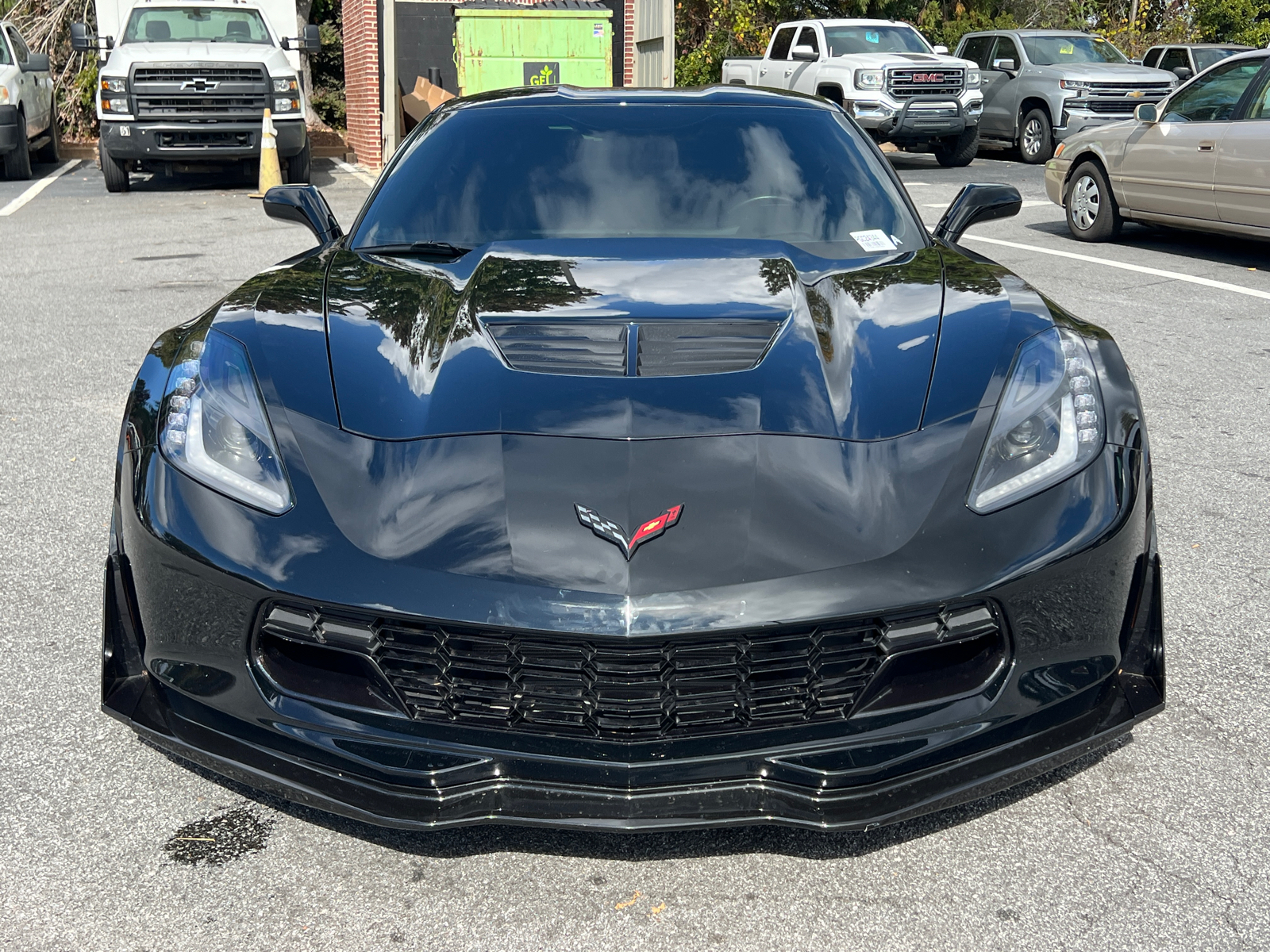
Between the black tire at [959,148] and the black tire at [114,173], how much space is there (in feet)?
35.7

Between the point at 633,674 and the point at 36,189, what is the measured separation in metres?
15.3

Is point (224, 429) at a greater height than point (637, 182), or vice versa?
point (637, 182)

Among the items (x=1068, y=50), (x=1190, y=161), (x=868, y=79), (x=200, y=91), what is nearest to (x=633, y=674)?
(x=1190, y=161)

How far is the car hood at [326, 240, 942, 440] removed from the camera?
8.12 ft

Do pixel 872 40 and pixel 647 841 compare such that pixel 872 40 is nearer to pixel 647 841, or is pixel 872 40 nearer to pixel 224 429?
pixel 224 429

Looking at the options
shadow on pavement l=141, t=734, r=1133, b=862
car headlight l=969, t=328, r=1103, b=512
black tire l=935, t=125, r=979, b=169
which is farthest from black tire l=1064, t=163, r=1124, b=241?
shadow on pavement l=141, t=734, r=1133, b=862

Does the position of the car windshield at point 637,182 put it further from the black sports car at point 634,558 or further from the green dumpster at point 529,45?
the green dumpster at point 529,45

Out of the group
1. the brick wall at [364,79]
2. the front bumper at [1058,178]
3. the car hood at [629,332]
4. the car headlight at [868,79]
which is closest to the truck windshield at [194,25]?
the brick wall at [364,79]

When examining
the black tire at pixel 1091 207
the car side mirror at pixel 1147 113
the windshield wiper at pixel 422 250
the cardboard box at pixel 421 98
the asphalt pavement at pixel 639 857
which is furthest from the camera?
the cardboard box at pixel 421 98

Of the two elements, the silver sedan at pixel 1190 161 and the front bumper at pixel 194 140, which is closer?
the silver sedan at pixel 1190 161

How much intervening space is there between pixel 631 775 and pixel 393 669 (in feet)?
1.46

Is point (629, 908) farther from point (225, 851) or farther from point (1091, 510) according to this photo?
point (1091, 510)

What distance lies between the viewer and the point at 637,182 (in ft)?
12.2

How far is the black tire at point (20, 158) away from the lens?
15297 millimetres
